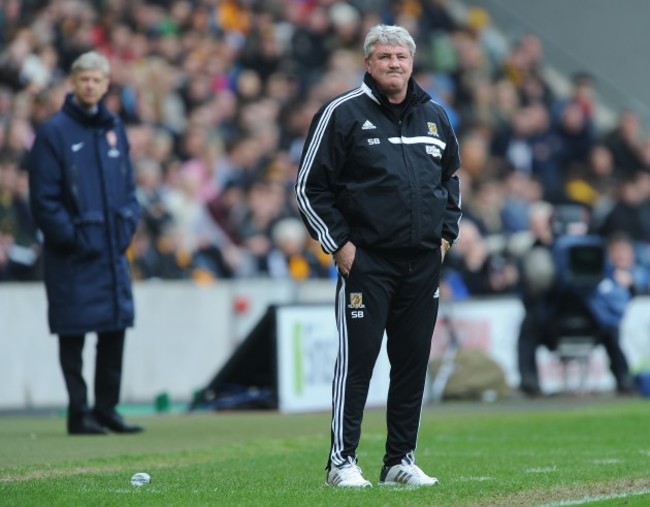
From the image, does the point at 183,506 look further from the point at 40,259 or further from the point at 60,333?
the point at 40,259

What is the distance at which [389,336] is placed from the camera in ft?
29.9

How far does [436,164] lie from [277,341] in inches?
336

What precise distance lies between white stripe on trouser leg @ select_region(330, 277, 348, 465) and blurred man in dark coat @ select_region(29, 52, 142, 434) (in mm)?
4168

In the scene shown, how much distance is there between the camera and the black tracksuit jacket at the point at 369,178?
348 inches

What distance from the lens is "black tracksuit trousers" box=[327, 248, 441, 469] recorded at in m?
8.88

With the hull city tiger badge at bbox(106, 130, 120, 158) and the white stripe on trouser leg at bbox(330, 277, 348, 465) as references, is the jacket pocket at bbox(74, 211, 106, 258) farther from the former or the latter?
the white stripe on trouser leg at bbox(330, 277, 348, 465)

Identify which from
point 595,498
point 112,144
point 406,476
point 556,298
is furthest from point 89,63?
point 556,298

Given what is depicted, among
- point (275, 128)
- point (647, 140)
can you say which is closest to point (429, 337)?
point (275, 128)

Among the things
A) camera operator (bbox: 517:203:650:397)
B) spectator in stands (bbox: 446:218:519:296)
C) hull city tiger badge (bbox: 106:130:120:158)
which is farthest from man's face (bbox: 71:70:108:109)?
spectator in stands (bbox: 446:218:519:296)

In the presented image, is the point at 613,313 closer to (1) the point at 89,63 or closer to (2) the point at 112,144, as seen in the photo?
(2) the point at 112,144

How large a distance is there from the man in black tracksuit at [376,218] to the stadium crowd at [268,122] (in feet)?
31.3

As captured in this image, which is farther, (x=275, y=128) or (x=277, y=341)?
(x=275, y=128)

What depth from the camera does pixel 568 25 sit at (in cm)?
3072

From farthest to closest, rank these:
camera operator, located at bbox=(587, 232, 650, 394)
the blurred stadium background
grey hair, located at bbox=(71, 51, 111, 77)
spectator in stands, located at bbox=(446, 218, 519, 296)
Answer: spectator in stands, located at bbox=(446, 218, 519, 296) → camera operator, located at bbox=(587, 232, 650, 394) → the blurred stadium background → grey hair, located at bbox=(71, 51, 111, 77)
